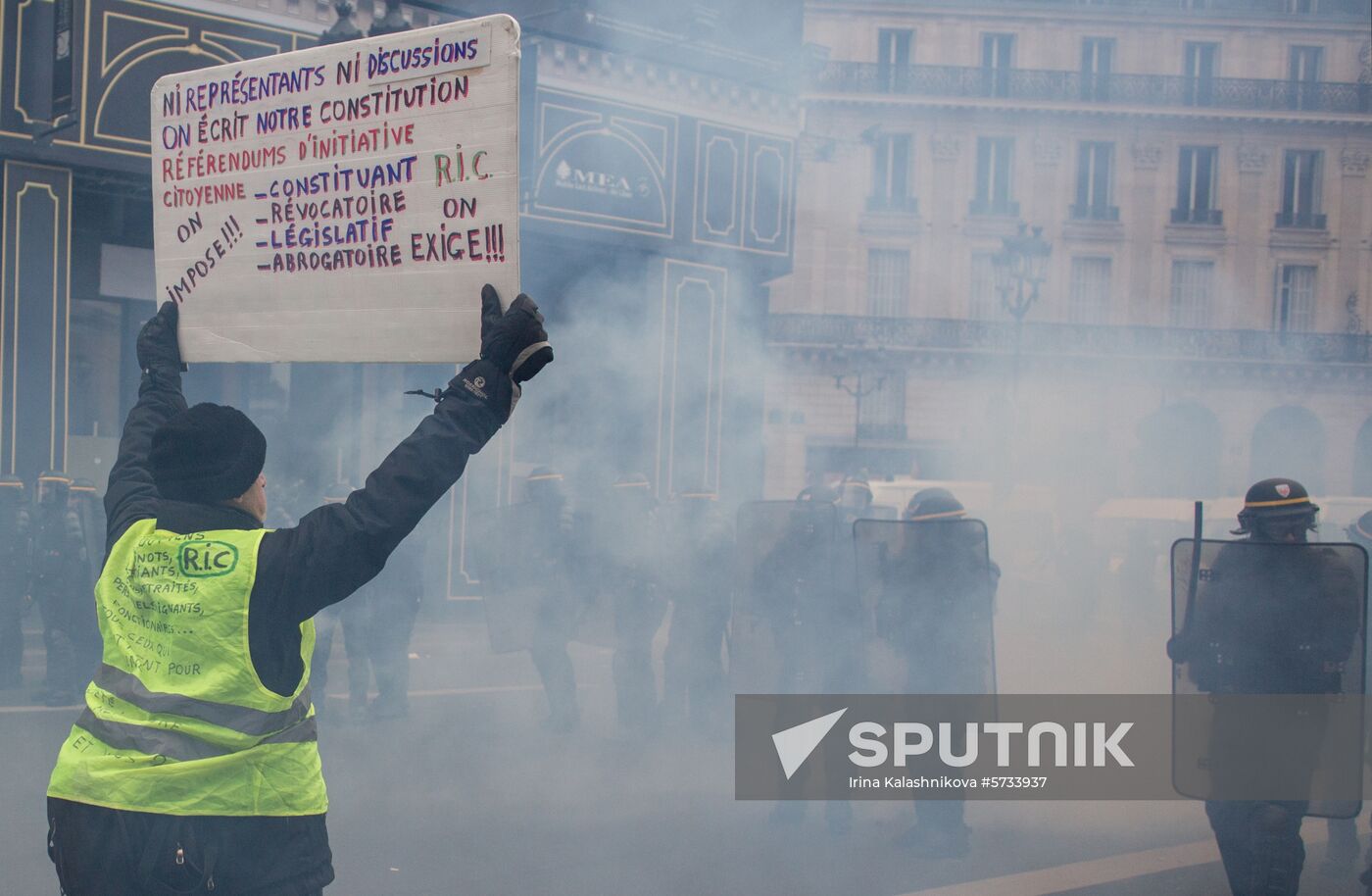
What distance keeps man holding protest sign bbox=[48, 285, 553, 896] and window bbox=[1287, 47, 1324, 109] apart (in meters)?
6.84

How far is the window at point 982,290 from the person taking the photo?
1065 inches

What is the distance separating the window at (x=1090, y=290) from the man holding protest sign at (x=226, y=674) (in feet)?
81.5

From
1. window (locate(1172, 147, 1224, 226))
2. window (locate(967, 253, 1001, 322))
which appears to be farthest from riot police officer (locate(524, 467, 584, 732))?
window (locate(967, 253, 1001, 322))

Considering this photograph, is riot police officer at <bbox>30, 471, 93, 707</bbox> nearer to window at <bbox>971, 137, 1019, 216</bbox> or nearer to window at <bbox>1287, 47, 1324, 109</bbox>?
window at <bbox>1287, 47, 1324, 109</bbox>

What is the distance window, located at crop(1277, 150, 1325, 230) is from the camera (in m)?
9.00

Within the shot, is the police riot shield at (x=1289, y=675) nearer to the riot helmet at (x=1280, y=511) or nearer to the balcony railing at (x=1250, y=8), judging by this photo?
the riot helmet at (x=1280, y=511)

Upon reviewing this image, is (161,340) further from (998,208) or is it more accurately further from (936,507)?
(998,208)

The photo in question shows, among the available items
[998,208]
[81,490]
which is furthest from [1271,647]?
[998,208]

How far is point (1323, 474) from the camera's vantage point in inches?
734

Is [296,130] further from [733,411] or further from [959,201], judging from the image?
[959,201]

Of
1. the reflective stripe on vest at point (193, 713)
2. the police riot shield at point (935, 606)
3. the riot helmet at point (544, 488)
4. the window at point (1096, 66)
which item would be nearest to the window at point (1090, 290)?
the window at point (1096, 66)

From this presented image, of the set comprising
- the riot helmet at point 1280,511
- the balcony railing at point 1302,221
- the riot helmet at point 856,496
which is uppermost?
the balcony railing at point 1302,221

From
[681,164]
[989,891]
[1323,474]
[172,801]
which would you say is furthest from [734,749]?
[1323,474]

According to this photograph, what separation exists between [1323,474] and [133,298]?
15.6m
